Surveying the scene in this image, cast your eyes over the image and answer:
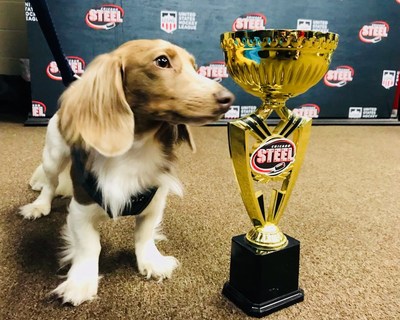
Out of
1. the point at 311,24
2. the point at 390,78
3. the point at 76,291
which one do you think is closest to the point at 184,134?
the point at 76,291

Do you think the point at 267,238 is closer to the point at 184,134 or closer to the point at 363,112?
the point at 184,134

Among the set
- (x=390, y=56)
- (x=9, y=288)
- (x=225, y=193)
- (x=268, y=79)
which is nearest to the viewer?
(x=268, y=79)

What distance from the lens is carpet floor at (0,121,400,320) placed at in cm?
95

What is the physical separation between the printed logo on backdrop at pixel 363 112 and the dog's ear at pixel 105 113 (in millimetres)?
2949

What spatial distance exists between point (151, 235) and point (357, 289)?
546 mm

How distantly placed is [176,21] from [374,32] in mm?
1593

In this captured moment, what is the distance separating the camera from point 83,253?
1.02 m

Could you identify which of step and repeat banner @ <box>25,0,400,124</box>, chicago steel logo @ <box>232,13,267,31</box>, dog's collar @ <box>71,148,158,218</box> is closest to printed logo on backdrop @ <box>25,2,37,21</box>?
step and repeat banner @ <box>25,0,400,124</box>

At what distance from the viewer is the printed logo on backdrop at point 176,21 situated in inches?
115

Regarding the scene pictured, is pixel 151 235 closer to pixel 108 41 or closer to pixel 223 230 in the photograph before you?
pixel 223 230

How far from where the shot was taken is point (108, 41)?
9.51ft

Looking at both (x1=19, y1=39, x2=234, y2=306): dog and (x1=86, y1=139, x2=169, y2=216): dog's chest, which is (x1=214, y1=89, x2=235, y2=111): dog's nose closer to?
(x1=19, y1=39, x2=234, y2=306): dog

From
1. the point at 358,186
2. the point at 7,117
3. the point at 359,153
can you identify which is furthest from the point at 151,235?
the point at 7,117

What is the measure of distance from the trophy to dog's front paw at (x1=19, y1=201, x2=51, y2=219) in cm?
73
